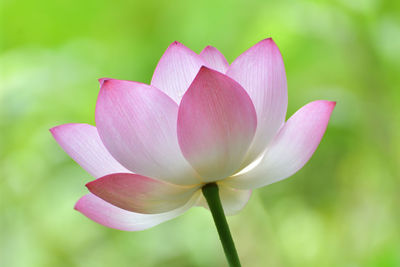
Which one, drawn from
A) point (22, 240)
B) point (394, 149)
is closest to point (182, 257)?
point (22, 240)

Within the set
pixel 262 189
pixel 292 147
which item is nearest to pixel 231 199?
pixel 292 147

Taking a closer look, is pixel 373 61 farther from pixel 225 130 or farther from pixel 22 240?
pixel 225 130

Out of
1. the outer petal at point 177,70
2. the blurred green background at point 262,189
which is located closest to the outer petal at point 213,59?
the outer petal at point 177,70

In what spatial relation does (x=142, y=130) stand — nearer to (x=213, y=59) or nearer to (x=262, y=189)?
(x=213, y=59)

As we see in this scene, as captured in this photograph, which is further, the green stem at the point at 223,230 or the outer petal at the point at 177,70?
the outer petal at the point at 177,70

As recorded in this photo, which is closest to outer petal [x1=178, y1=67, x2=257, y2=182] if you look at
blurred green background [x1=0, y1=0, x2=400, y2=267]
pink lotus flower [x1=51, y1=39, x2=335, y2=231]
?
pink lotus flower [x1=51, y1=39, x2=335, y2=231]

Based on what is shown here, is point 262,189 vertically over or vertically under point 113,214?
under

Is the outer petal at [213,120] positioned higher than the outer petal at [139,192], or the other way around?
the outer petal at [213,120]

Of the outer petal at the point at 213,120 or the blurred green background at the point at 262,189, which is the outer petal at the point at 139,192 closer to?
the outer petal at the point at 213,120
